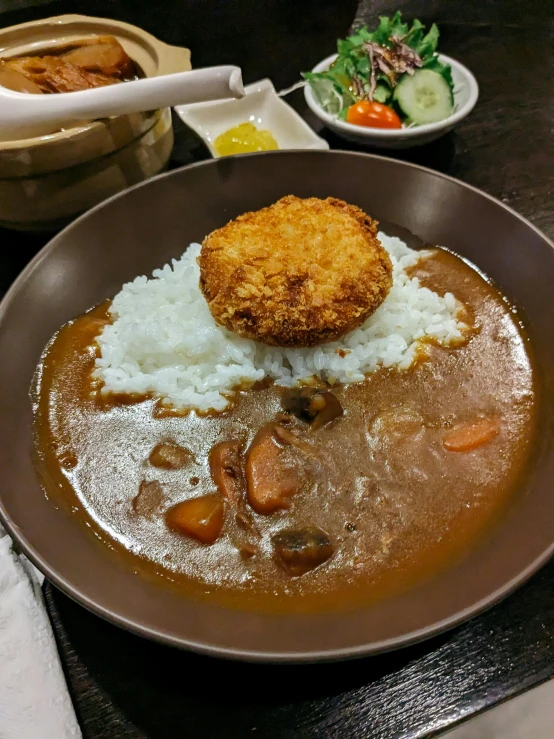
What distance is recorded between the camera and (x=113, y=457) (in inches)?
61.6

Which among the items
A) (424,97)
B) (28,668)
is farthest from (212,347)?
(424,97)

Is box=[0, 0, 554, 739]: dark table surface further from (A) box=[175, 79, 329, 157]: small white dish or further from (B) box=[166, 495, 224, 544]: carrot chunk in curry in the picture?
(A) box=[175, 79, 329, 157]: small white dish

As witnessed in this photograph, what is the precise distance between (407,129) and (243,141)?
2.35ft

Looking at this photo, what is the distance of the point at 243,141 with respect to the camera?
2.39 meters

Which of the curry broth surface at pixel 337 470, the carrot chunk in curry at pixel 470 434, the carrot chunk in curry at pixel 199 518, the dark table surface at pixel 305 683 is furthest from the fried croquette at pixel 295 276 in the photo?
the dark table surface at pixel 305 683

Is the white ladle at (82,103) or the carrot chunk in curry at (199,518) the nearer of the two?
the carrot chunk in curry at (199,518)

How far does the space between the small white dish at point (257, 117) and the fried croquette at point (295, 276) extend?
730mm

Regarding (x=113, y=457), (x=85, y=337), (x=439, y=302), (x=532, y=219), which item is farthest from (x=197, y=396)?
(x=532, y=219)

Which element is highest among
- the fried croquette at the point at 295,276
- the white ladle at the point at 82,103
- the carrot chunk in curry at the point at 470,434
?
the white ladle at the point at 82,103

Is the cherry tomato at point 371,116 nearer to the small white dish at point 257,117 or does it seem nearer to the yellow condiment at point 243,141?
the small white dish at point 257,117

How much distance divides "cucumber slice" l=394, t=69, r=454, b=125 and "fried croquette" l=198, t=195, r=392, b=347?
942 mm

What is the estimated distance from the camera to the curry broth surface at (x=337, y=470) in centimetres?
132

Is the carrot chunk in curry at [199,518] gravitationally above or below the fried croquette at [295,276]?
below

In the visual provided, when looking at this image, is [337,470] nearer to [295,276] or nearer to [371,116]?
[295,276]
